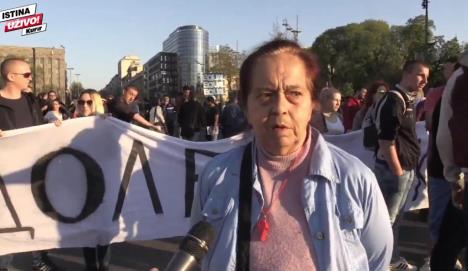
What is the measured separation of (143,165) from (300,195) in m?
3.80

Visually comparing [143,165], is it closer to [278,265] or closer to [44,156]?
[44,156]

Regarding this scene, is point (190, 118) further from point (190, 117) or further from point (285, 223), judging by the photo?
point (285, 223)

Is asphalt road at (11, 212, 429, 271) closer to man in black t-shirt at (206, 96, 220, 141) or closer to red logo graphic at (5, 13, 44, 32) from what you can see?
man in black t-shirt at (206, 96, 220, 141)

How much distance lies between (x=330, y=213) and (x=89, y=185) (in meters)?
3.82

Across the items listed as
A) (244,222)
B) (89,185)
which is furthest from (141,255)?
(244,222)

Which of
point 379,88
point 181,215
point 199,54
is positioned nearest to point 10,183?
point 181,215

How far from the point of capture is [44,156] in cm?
491

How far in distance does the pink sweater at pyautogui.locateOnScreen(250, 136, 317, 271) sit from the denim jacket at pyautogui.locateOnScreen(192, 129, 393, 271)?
0.10 feet

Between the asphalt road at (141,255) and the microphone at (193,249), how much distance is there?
4.01 m

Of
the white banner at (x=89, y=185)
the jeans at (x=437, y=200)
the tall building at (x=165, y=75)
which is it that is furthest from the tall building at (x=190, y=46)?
the jeans at (x=437, y=200)

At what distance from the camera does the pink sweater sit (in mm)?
1609

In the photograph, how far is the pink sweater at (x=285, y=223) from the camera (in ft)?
5.28

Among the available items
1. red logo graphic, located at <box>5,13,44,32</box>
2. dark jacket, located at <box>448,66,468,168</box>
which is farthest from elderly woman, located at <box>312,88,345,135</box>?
red logo graphic, located at <box>5,13,44,32</box>

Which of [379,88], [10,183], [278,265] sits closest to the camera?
[278,265]
